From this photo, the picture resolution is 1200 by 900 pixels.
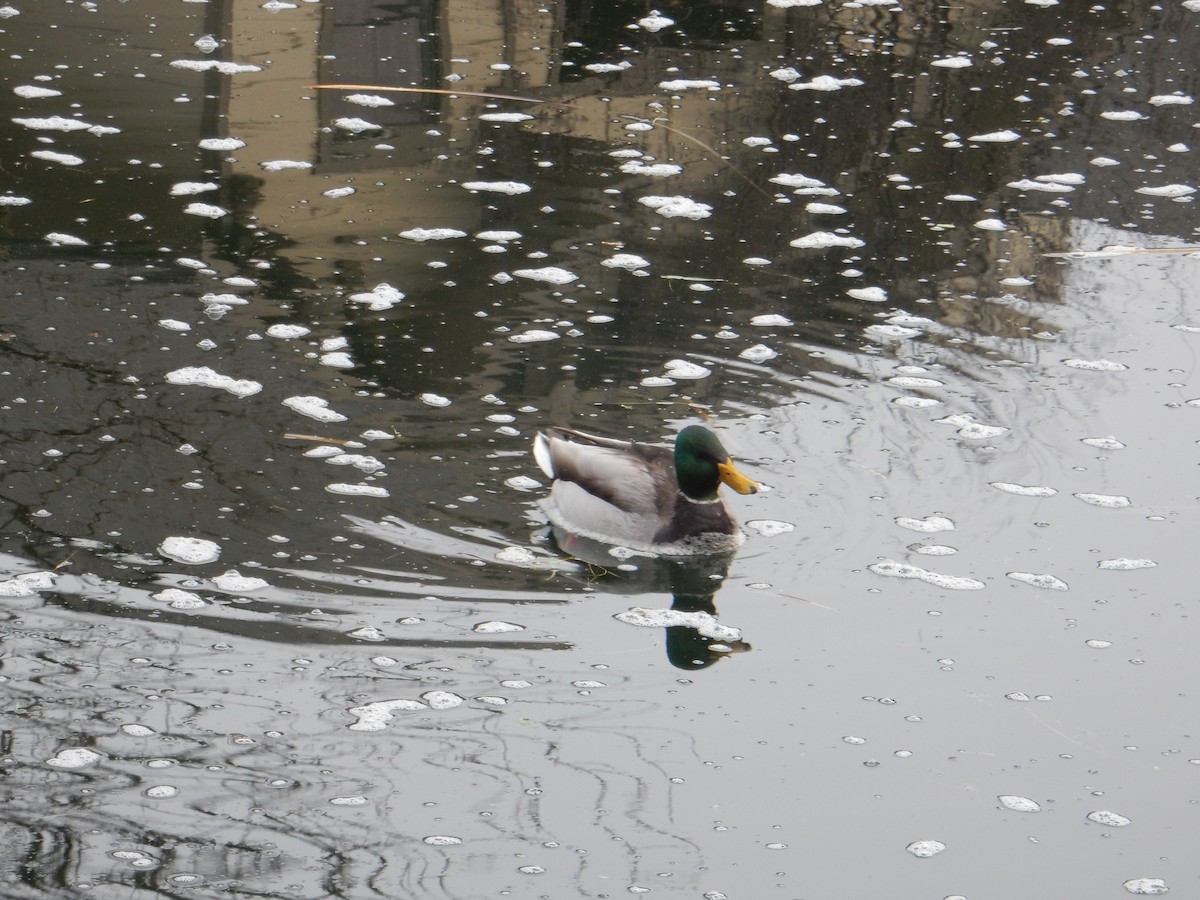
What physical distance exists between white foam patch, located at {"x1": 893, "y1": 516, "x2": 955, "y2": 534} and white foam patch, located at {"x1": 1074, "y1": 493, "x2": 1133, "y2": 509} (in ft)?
2.17

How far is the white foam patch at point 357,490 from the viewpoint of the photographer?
6.25 m

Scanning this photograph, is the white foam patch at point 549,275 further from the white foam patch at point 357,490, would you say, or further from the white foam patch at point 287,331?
the white foam patch at point 357,490

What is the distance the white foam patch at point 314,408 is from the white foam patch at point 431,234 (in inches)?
81.2

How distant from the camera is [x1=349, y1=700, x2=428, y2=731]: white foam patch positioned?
4895mm

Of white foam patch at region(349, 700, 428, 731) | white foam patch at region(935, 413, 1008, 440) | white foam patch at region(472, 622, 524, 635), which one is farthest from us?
white foam patch at region(935, 413, 1008, 440)

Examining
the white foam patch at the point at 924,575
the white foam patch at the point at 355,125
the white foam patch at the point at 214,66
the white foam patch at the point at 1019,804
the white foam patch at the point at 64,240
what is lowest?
the white foam patch at the point at 1019,804

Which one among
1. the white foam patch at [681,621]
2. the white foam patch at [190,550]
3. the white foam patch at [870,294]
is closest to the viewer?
the white foam patch at [681,621]

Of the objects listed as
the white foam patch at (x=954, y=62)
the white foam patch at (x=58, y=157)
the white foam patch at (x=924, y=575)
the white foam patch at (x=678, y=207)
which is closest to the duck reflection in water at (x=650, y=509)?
the white foam patch at (x=924, y=575)

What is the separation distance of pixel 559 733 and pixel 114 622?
1702mm

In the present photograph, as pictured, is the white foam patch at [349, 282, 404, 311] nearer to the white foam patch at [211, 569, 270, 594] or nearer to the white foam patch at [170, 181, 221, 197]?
the white foam patch at [170, 181, 221, 197]

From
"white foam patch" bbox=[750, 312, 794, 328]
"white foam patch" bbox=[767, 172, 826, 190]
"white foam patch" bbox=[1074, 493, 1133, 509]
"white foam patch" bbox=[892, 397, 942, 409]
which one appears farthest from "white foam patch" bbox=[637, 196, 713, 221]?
"white foam patch" bbox=[1074, 493, 1133, 509]

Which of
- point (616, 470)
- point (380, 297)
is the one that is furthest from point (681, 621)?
point (380, 297)

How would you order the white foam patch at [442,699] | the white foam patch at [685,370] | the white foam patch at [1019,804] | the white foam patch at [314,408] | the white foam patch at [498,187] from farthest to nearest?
the white foam patch at [498,187] → the white foam patch at [685,370] → the white foam patch at [314,408] → the white foam patch at [442,699] → the white foam patch at [1019,804]

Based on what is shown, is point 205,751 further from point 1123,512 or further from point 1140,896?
point 1123,512
